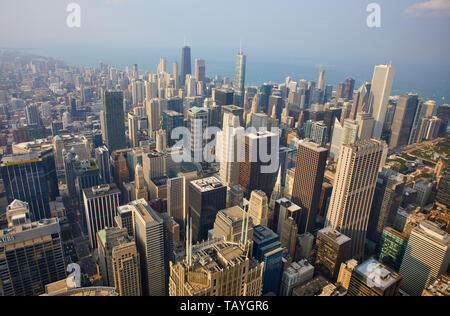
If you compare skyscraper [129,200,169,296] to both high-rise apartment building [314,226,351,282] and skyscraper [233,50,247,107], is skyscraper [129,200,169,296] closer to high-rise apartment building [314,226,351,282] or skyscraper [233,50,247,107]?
high-rise apartment building [314,226,351,282]

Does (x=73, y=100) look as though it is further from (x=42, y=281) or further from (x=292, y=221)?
(x=292, y=221)

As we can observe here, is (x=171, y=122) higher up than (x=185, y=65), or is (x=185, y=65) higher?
(x=185, y=65)

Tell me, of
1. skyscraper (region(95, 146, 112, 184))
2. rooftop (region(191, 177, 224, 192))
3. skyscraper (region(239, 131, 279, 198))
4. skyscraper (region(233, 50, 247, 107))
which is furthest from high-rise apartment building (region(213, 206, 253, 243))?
skyscraper (region(233, 50, 247, 107))

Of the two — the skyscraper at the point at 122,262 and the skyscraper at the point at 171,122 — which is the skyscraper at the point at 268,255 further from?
the skyscraper at the point at 171,122

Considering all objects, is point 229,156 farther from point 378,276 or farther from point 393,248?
point 378,276

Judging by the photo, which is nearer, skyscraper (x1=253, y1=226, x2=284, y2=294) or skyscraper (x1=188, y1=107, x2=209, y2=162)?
skyscraper (x1=253, y1=226, x2=284, y2=294)

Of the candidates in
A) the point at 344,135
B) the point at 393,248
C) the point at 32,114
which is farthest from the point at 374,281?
the point at 32,114

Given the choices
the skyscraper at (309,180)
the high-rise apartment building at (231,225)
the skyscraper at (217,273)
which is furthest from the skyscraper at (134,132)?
the skyscraper at (217,273)
